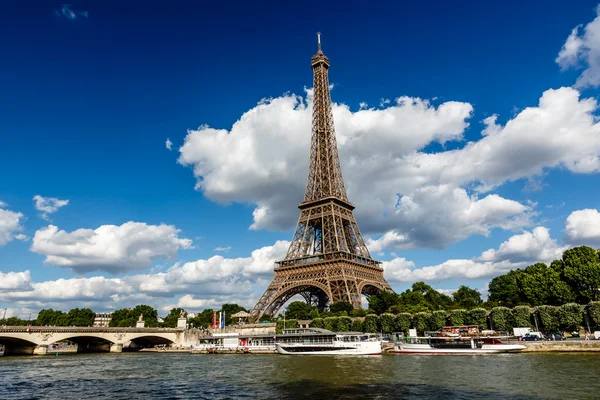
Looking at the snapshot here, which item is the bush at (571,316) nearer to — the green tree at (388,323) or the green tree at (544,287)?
the green tree at (544,287)

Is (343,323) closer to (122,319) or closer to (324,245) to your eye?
(324,245)

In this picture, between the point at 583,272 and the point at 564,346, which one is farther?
the point at 583,272

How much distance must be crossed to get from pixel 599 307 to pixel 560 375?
31085mm

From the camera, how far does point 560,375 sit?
29781 millimetres

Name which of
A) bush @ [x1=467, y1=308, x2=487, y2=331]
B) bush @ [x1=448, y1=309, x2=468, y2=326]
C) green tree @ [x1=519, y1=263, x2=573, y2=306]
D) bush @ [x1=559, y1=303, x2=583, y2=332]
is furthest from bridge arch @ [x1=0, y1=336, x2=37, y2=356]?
green tree @ [x1=519, y1=263, x2=573, y2=306]

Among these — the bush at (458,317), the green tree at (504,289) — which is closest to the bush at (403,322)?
the bush at (458,317)

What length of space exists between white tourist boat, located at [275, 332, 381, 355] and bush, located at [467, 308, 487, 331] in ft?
47.6

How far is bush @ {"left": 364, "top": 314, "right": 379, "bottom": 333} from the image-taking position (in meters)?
70.4

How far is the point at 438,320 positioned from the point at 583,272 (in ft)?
76.1

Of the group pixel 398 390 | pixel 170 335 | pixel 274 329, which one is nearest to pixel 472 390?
pixel 398 390

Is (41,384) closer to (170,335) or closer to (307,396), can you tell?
(307,396)

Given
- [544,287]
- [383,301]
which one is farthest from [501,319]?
[383,301]

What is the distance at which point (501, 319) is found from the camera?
2375 inches

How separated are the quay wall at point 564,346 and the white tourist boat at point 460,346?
1670 mm
